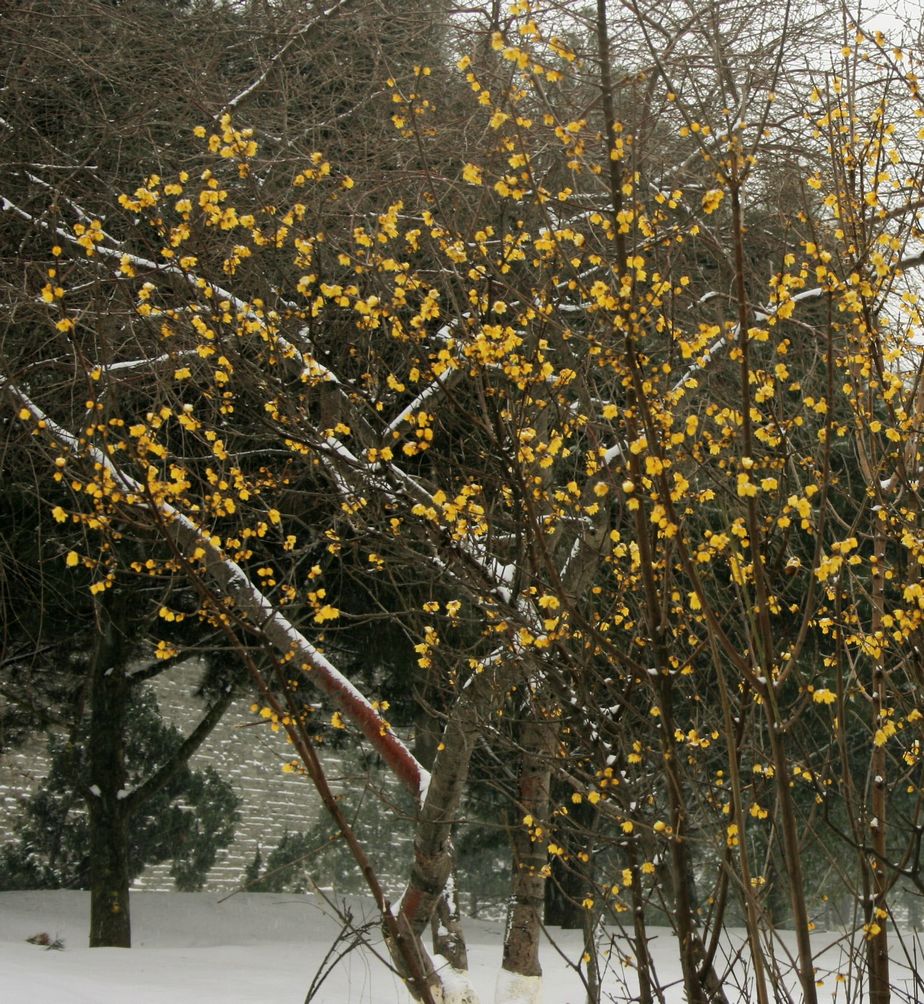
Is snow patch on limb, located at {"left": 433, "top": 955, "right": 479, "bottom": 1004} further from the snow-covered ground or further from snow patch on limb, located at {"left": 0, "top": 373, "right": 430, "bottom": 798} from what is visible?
snow patch on limb, located at {"left": 0, "top": 373, "right": 430, "bottom": 798}

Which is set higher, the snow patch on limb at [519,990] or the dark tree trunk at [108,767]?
the dark tree trunk at [108,767]

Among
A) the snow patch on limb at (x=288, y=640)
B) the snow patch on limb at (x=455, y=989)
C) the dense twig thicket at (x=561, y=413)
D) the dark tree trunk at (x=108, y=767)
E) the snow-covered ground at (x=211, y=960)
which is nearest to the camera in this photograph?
the dense twig thicket at (x=561, y=413)

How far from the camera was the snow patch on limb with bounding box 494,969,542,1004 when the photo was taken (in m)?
7.60

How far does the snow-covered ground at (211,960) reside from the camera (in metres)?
7.55

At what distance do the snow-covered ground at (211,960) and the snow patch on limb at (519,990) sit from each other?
58 centimetres

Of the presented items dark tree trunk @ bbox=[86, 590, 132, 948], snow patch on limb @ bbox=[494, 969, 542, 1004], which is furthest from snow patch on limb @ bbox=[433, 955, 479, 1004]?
dark tree trunk @ bbox=[86, 590, 132, 948]

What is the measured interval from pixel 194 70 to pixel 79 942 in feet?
24.7

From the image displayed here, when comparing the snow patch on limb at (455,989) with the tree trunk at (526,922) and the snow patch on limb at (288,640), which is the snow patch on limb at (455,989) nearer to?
the tree trunk at (526,922)

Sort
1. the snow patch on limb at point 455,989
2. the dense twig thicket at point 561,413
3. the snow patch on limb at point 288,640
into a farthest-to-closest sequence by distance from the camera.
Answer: the snow patch on limb at point 455,989 < the snow patch on limb at point 288,640 < the dense twig thicket at point 561,413

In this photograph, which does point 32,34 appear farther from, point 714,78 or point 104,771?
point 104,771

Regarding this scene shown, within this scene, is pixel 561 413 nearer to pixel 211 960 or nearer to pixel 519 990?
pixel 519 990

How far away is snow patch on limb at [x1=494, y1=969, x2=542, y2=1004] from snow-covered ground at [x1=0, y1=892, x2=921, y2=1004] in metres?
0.58

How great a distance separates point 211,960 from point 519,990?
9.86 feet

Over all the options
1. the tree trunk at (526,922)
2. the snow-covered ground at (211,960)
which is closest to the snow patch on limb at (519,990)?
the tree trunk at (526,922)
